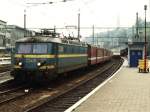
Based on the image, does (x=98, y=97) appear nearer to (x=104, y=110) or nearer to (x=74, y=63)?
(x=104, y=110)

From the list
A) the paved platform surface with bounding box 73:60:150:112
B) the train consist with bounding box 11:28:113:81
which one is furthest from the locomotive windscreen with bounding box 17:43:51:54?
the paved platform surface with bounding box 73:60:150:112

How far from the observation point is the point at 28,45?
848 inches

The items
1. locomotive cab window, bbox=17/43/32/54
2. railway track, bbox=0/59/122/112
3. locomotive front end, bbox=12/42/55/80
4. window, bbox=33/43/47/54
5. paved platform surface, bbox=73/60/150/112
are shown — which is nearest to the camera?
paved platform surface, bbox=73/60/150/112

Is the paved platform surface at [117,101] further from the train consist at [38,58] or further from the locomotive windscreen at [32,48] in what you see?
the locomotive windscreen at [32,48]

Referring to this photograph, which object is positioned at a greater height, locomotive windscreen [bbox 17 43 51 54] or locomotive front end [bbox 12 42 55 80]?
locomotive windscreen [bbox 17 43 51 54]

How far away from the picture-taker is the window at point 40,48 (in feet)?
69.2

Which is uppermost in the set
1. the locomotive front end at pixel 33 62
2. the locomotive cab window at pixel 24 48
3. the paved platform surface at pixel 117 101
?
the locomotive cab window at pixel 24 48

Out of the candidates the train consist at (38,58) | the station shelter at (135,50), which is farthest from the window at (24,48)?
the station shelter at (135,50)

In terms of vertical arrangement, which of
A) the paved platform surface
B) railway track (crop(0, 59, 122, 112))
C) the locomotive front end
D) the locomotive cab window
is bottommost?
railway track (crop(0, 59, 122, 112))

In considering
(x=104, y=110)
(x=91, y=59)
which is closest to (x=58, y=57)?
(x=104, y=110)

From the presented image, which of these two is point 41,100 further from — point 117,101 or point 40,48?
point 40,48

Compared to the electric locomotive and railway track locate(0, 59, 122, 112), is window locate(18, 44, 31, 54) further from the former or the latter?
railway track locate(0, 59, 122, 112)

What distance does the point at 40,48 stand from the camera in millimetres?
21250

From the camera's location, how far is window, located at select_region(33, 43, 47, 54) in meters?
21.1
